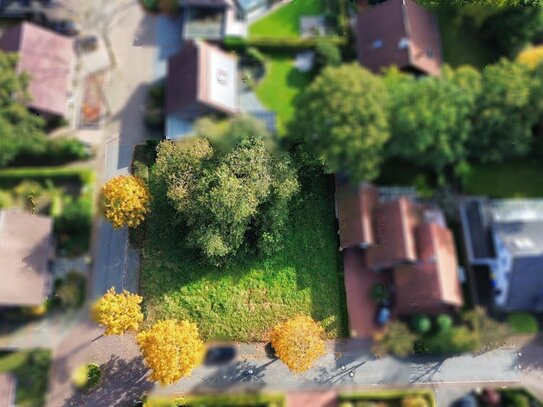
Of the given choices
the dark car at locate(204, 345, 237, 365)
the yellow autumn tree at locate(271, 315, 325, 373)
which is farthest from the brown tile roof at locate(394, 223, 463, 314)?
the dark car at locate(204, 345, 237, 365)

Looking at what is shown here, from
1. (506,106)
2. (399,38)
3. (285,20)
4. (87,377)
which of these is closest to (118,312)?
(87,377)

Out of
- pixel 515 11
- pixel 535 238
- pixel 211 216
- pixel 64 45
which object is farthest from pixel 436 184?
pixel 64 45

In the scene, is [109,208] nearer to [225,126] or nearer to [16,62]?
[225,126]

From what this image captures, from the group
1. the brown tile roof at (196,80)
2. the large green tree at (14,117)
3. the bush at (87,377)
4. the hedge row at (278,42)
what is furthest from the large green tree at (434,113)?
the large green tree at (14,117)

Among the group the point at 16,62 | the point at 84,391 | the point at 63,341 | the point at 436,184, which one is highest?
the point at 16,62

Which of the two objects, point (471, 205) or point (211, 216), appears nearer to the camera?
point (211, 216)

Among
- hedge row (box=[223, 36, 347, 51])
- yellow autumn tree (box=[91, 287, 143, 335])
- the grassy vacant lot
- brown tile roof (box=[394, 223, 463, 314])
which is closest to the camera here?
yellow autumn tree (box=[91, 287, 143, 335])

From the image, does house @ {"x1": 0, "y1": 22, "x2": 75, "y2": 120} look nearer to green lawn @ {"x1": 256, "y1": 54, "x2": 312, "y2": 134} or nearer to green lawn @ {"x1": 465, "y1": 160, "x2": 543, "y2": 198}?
green lawn @ {"x1": 256, "y1": 54, "x2": 312, "y2": 134}
